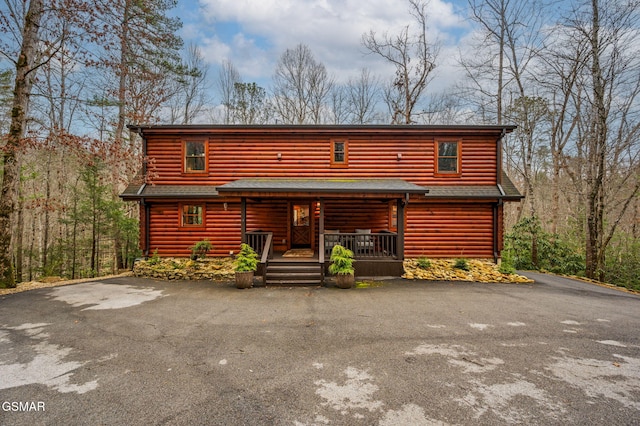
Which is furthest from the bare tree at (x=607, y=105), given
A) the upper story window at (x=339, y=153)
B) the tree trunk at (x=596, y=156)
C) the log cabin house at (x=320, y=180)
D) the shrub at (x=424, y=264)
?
the upper story window at (x=339, y=153)

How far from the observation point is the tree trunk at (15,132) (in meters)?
7.86

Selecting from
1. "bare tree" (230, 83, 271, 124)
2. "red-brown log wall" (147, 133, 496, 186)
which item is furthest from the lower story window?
"bare tree" (230, 83, 271, 124)

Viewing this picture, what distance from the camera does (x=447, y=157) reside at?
11164 millimetres

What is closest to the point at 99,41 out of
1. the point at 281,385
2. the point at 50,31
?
the point at 50,31

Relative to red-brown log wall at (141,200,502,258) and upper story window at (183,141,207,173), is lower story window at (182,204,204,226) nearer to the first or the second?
red-brown log wall at (141,200,502,258)

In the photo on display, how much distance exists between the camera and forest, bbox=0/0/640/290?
7973 mm

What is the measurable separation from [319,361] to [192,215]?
30.2 feet

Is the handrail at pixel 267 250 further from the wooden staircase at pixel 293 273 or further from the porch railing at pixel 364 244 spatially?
the porch railing at pixel 364 244

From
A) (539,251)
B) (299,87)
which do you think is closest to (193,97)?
(299,87)

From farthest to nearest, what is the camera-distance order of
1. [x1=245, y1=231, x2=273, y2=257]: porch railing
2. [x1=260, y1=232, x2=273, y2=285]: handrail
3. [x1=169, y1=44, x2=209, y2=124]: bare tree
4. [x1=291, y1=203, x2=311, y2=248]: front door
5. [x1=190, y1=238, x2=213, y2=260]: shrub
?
1. [x1=169, y1=44, x2=209, y2=124]: bare tree
2. [x1=291, y1=203, x2=311, y2=248]: front door
3. [x1=190, y1=238, x2=213, y2=260]: shrub
4. [x1=245, y1=231, x2=273, y2=257]: porch railing
5. [x1=260, y1=232, x2=273, y2=285]: handrail

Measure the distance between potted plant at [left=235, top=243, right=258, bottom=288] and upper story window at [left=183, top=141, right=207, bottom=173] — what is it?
4.93m

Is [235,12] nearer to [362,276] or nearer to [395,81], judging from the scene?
[395,81]

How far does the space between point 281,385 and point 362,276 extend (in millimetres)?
6314

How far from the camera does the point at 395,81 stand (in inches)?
762
